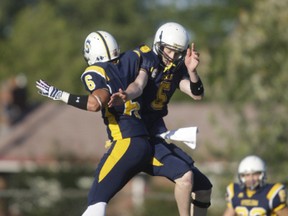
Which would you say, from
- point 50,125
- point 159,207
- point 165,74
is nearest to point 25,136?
point 50,125

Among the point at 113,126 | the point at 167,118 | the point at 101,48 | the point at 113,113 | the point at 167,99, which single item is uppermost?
the point at 167,118

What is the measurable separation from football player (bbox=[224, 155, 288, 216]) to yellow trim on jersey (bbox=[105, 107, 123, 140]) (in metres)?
3.08

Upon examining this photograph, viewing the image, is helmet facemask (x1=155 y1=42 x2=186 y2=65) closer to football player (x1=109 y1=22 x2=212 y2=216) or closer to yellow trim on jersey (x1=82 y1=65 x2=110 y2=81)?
football player (x1=109 y1=22 x2=212 y2=216)

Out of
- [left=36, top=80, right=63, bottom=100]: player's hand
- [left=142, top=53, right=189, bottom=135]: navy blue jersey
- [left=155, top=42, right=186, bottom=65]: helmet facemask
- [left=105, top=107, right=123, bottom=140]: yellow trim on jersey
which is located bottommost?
[left=105, top=107, right=123, bottom=140]: yellow trim on jersey

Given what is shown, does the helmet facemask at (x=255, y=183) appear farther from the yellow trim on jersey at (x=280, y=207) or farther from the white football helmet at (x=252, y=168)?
the yellow trim on jersey at (x=280, y=207)

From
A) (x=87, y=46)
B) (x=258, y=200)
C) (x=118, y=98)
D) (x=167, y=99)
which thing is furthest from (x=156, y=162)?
(x=258, y=200)

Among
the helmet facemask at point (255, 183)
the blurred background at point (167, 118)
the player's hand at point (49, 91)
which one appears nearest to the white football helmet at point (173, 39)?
the player's hand at point (49, 91)

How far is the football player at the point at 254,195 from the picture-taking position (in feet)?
37.9

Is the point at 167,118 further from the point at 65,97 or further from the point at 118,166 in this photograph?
the point at 65,97

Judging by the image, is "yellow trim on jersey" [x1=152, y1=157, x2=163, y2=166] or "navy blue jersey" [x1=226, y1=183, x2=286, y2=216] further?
"navy blue jersey" [x1=226, y1=183, x2=286, y2=216]

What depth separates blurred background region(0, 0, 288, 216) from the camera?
2103 cm

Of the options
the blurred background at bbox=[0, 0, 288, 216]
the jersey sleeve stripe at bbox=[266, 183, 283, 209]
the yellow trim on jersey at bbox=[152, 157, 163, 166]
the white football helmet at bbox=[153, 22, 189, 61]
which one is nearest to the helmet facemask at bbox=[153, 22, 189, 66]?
the white football helmet at bbox=[153, 22, 189, 61]

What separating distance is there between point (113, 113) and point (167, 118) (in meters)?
23.7

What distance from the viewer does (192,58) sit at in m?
9.09
